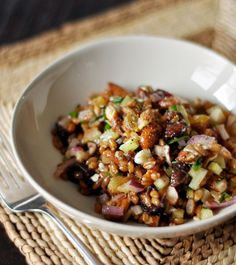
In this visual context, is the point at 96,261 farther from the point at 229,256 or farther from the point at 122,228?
the point at 229,256

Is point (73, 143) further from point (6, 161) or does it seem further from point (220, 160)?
point (220, 160)

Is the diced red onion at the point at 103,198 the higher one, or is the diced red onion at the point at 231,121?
the diced red onion at the point at 231,121

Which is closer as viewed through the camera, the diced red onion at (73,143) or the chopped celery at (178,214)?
the chopped celery at (178,214)

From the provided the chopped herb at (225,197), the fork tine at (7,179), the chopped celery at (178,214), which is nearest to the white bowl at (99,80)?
the fork tine at (7,179)

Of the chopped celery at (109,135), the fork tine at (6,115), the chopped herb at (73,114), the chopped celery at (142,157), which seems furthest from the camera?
the fork tine at (6,115)

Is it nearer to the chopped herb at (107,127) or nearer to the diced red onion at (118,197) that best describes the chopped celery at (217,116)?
the chopped herb at (107,127)

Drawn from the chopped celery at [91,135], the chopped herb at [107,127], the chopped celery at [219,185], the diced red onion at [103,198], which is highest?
the chopped celery at [219,185]

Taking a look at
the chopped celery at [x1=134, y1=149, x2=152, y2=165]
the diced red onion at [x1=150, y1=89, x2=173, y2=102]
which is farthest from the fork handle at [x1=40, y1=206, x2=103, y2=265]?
the diced red onion at [x1=150, y1=89, x2=173, y2=102]

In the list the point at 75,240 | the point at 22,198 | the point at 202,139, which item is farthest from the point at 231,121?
the point at 22,198
